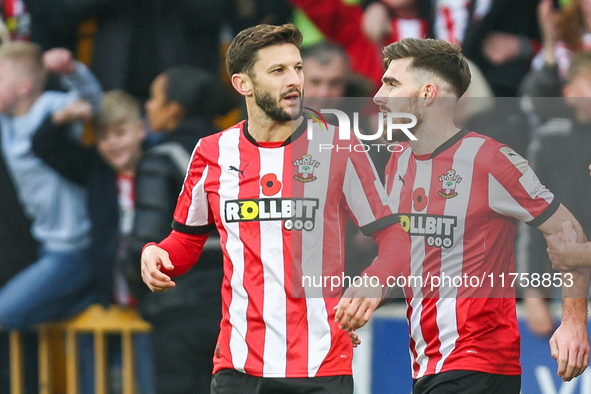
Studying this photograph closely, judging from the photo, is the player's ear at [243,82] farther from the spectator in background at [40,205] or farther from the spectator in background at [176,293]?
the spectator in background at [40,205]

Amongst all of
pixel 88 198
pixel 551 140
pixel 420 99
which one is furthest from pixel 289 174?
pixel 88 198

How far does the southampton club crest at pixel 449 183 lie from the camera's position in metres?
3.82

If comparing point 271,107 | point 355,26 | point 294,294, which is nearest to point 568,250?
point 294,294

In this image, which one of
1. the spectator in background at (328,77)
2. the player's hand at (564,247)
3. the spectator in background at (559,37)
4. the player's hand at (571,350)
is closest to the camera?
the player's hand at (571,350)

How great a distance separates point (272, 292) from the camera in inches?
148

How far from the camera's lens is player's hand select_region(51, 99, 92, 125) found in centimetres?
580

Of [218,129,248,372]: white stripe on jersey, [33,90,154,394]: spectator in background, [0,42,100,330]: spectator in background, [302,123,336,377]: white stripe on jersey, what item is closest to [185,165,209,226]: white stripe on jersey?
[218,129,248,372]: white stripe on jersey

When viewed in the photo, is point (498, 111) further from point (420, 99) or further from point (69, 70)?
point (69, 70)

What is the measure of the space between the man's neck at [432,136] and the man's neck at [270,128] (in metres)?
0.53

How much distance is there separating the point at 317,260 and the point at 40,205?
2889 millimetres

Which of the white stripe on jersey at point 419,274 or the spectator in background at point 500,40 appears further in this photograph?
the spectator in background at point 500,40

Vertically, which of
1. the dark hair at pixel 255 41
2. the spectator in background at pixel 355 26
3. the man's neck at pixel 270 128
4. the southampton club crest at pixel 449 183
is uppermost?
the spectator in background at pixel 355 26

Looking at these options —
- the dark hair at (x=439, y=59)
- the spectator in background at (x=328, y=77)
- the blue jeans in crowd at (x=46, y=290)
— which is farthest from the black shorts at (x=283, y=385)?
the blue jeans in crowd at (x=46, y=290)

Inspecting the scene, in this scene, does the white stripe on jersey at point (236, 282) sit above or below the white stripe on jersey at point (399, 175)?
below
